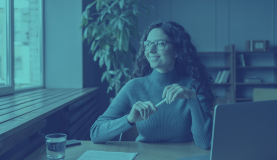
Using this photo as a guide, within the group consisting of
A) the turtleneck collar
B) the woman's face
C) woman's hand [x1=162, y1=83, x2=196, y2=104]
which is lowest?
woman's hand [x1=162, y1=83, x2=196, y2=104]

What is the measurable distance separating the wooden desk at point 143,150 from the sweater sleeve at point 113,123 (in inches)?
1.6

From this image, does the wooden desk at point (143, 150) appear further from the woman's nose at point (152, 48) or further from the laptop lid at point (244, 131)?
the woman's nose at point (152, 48)

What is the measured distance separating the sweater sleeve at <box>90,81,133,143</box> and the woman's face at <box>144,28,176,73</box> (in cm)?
21

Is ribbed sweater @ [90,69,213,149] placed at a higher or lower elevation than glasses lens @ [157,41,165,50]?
lower

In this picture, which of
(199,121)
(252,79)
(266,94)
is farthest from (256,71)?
(199,121)

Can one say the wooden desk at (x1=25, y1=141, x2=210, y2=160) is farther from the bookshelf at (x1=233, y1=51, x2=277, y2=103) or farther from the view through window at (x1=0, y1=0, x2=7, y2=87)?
the bookshelf at (x1=233, y1=51, x2=277, y2=103)

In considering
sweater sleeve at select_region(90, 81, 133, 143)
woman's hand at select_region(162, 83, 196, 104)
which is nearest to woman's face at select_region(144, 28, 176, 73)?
sweater sleeve at select_region(90, 81, 133, 143)

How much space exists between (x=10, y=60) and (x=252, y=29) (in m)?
4.25

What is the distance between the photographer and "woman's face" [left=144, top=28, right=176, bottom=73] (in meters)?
1.45

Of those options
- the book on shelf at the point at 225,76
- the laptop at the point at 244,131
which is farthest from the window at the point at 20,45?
the book on shelf at the point at 225,76

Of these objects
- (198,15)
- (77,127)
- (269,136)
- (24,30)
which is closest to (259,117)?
(269,136)

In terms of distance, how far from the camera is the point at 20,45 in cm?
274

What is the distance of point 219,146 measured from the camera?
26.9 inches

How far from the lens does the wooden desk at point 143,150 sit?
101 cm
